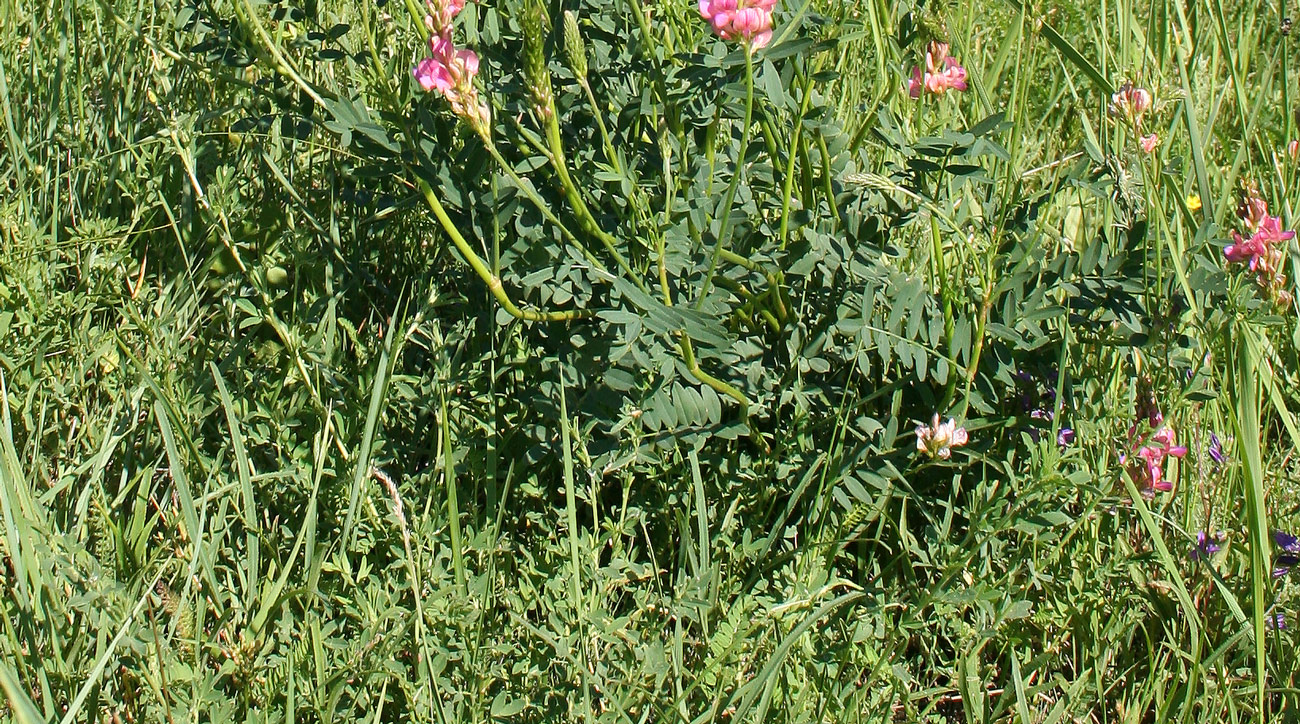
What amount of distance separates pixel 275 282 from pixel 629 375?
81cm

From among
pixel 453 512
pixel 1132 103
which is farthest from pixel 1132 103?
pixel 453 512

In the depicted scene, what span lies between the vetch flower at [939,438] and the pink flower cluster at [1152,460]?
295mm

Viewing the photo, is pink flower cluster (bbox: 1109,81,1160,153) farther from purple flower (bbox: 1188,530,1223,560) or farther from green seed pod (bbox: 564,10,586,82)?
green seed pod (bbox: 564,10,586,82)

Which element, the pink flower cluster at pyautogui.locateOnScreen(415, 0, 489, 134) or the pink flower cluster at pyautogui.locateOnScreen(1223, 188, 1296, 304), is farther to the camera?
the pink flower cluster at pyautogui.locateOnScreen(1223, 188, 1296, 304)

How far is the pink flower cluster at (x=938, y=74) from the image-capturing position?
5.83ft

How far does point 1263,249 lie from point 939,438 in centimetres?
53

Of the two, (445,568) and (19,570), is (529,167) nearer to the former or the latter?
(445,568)

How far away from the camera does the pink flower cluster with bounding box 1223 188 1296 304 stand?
167 cm

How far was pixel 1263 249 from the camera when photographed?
168 centimetres

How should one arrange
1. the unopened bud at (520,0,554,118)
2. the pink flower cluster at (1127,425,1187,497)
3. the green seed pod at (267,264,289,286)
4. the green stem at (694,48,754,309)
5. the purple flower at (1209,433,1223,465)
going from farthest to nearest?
the green seed pod at (267,264,289,286)
the purple flower at (1209,433,1223,465)
the pink flower cluster at (1127,425,1187,497)
the green stem at (694,48,754,309)
the unopened bud at (520,0,554,118)

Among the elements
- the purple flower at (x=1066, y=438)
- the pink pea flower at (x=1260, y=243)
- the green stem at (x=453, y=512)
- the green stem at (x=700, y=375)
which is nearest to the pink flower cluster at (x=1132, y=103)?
the pink pea flower at (x=1260, y=243)

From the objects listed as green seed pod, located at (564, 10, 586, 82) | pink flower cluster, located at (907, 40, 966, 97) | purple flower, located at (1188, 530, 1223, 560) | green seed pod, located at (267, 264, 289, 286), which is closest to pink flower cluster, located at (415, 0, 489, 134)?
green seed pod, located at (564, 10, 586, 82)

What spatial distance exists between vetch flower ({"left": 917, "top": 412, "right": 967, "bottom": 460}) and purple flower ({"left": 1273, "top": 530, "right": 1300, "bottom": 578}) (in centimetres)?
53

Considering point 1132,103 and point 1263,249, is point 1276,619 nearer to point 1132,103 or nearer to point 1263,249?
point 1263,249
